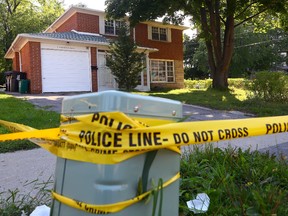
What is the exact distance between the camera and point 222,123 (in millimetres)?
1762

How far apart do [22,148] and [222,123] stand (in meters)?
5.02

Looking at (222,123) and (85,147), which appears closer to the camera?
(85,147)

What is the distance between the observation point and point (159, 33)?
2684cm

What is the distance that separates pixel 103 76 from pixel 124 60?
404cm

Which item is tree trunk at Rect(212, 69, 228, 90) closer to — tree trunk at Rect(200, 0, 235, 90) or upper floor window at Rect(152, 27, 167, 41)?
tree trunk at Rect(200, 0, 235, 90)

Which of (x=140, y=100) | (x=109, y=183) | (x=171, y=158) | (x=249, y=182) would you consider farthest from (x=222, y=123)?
(x=249, y=182)

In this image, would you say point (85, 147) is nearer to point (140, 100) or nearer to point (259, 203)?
point (140, 100)

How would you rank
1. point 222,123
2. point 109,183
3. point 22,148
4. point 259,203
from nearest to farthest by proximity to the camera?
1. point 109,183
2. point 222,123
3. point 259,203
4. point 22,148

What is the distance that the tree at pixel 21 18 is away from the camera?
3753cm

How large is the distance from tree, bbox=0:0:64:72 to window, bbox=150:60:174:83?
17.8 m

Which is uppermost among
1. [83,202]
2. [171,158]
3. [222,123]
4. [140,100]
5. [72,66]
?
[72,66]

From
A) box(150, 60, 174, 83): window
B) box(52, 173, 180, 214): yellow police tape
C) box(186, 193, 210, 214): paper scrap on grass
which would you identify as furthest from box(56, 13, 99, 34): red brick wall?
box(52, 173, 180, 214): yellow police tape

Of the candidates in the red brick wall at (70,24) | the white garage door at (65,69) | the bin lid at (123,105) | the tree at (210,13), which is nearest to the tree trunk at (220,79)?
the tree at (210,13)

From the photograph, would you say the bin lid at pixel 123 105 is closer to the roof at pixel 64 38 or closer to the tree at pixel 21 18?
the roof at pixel 64 38
